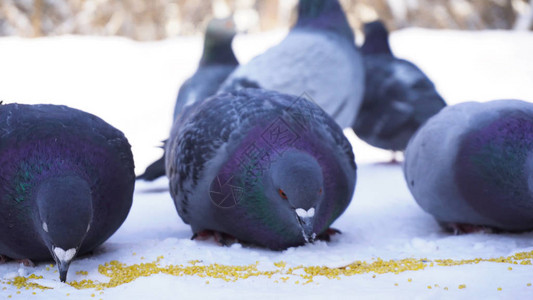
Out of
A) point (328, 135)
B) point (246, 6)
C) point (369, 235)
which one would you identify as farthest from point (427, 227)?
point (246, 6)

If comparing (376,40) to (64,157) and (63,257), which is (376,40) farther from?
(63,257)

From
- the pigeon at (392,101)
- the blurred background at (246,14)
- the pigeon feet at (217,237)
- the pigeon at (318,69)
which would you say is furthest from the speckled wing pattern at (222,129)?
the blurred background at (246,14)

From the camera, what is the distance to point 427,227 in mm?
3734

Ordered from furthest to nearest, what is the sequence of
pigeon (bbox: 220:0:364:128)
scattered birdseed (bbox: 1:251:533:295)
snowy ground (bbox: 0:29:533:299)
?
1. pigeon (bbox: 220:0:364:128)
2. scattered birdseed (bbox: 1:251:533:295)
3. snowy ground (bbox: 0:29:533:299)

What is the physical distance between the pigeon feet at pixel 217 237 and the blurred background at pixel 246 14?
10106mm

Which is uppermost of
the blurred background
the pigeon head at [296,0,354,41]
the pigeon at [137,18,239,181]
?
the pigeon head at [296,0,354,41]

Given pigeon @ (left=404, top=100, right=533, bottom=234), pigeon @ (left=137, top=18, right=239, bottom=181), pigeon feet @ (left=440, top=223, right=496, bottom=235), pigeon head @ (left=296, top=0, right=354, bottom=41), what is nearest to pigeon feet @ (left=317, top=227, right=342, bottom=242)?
pigeon @ (left=404, top=100, right=533, bottom=234)

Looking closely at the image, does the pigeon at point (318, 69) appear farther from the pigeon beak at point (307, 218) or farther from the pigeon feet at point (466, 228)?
the pigeon beak at point (307, 218)

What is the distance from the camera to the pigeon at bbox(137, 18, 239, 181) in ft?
19.1

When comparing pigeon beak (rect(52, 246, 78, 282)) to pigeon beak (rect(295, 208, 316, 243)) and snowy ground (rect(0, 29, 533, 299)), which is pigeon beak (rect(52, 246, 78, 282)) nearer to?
snowy ground (rect(0, 29, 533, 299))

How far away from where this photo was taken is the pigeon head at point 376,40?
6.63 meters

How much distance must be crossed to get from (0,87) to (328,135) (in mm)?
1895

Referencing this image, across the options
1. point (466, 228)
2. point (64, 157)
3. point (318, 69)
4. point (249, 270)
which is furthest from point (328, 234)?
point (318, 69)

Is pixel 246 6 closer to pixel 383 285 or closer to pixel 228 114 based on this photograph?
pixel 228 114
